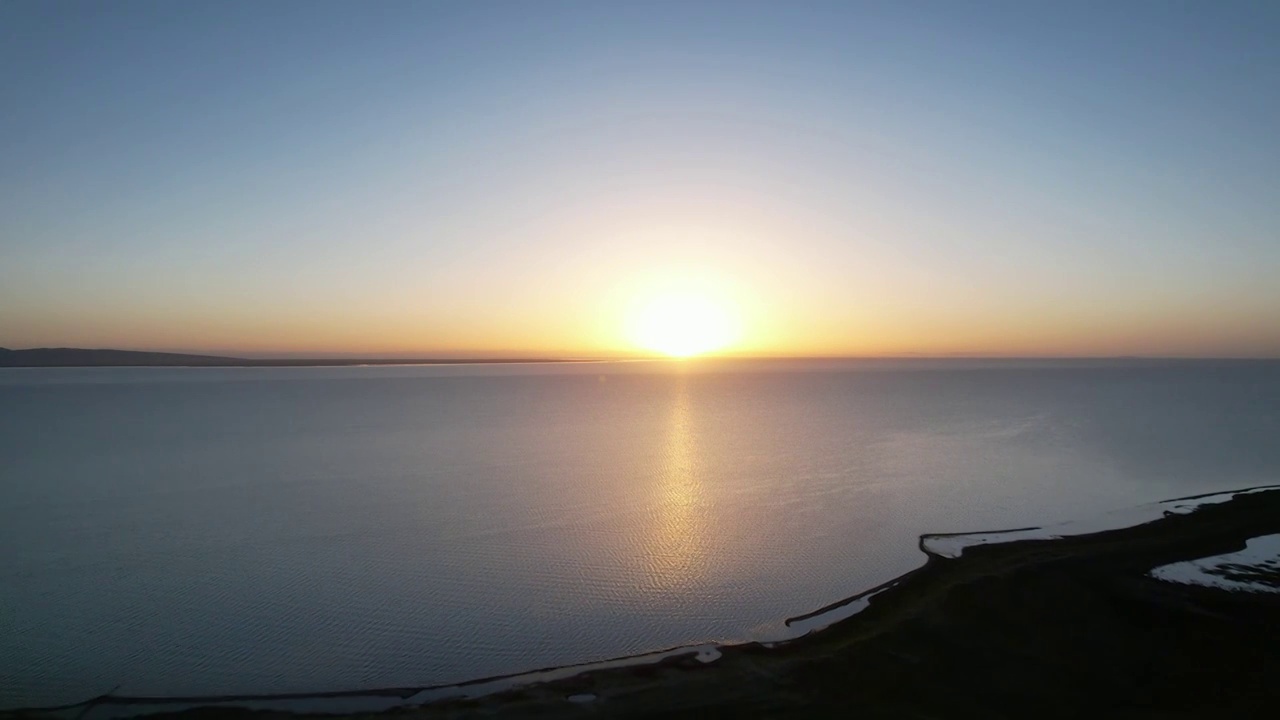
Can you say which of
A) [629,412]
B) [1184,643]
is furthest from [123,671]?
[629,412]

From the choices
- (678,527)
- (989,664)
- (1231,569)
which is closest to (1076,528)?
(1231,569)

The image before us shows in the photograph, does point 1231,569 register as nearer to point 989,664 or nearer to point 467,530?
point 989,664

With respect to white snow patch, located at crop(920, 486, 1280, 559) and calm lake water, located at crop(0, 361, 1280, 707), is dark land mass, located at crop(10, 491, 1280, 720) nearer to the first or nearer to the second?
calm lake water, located at crop(0, 361, 1280, 707)

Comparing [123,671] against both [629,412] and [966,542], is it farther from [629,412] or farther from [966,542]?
[629,412]

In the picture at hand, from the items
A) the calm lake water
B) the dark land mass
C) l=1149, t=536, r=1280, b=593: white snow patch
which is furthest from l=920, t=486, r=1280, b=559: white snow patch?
l=1149, t=536, r=1280, b=593: white snow patch

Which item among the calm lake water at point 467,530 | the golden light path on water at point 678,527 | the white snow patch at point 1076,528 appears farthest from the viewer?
the white snow patch at point 1076,528

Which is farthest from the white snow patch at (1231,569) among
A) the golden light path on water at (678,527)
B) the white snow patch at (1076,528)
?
the golden light path on water at (678,527)

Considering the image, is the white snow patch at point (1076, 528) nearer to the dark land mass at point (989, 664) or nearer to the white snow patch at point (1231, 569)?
the dark land mass at point (989, 664)

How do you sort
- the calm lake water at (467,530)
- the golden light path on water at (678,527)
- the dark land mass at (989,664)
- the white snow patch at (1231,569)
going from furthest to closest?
the golden light path on water at (678,527)
the white snow patch at (1231,569)
the calm lake water at (467,530)
the dark land mass at (989,664)
